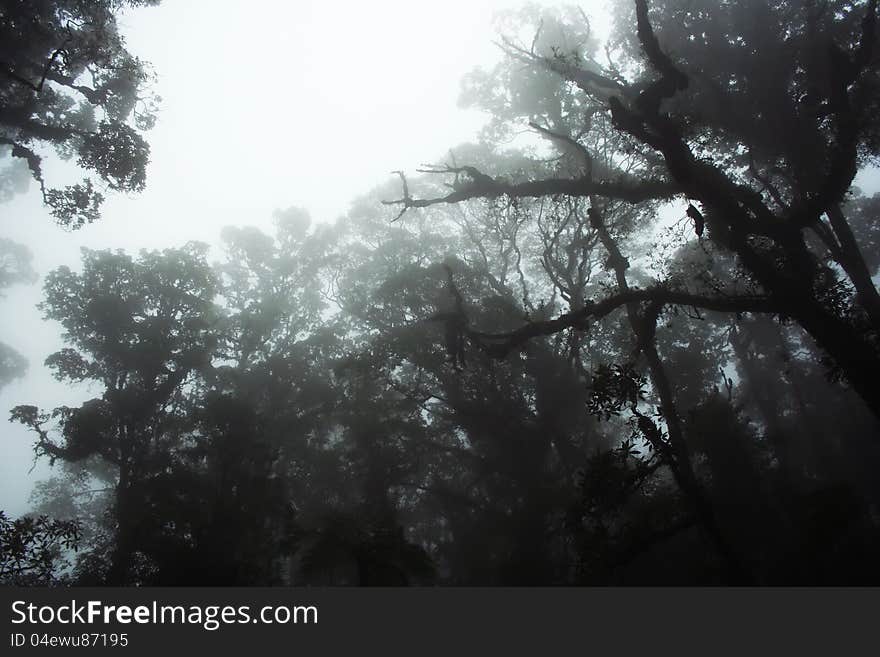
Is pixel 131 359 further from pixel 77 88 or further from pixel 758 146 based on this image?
pixel 758 146

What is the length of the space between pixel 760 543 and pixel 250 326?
85.0ft

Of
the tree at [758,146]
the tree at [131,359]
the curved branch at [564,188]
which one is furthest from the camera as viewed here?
the tree at [131,359]

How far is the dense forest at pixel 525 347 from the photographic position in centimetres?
742

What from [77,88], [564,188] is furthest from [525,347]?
[77,88]

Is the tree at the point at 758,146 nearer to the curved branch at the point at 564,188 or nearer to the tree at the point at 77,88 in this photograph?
the curved branch at the point at 564,188

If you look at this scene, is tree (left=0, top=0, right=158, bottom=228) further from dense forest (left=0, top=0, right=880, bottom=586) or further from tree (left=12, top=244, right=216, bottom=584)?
tree (left=12, top=244, right=216, bottom=584)

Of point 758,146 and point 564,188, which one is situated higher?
point 758,146

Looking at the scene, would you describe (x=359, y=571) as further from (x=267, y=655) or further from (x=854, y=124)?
(x=854, y=124)

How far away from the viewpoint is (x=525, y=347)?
55.1ft

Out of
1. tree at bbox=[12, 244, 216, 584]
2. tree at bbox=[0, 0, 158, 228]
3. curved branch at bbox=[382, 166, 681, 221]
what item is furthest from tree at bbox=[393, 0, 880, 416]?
tree at bbox=[12, 244, 216, 584]

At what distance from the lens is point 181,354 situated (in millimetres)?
21391


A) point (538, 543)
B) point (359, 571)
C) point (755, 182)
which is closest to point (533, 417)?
point (538, 543)

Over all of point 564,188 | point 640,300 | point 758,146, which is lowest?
point 640,300

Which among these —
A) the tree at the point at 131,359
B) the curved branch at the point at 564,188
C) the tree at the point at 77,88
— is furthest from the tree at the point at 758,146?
the tree at the point at 131,359
